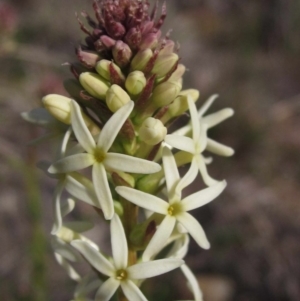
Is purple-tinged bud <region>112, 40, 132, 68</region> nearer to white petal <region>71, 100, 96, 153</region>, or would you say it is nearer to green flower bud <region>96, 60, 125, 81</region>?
green flower bud <region>96, 60, 125, 81</region>

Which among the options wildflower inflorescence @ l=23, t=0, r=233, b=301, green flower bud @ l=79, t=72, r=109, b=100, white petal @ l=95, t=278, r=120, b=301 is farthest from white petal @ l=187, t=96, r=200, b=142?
white petal @ l=95, t=278, r=120, b=301

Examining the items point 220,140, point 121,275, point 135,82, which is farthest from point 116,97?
point 220,140

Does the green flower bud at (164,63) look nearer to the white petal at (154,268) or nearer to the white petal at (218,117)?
the white petal at (218,117)

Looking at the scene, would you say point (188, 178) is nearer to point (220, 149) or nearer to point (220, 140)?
point (220, 149)

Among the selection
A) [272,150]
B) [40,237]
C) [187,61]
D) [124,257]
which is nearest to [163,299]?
[40,237]

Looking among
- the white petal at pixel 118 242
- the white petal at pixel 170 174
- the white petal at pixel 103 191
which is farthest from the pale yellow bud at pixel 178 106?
the white petal at pixel 118 242

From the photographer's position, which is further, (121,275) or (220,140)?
(220,140)
